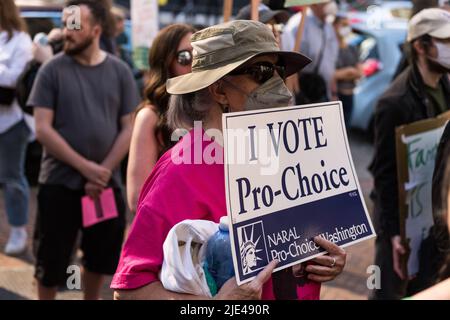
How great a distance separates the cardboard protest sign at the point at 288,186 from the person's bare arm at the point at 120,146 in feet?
7.49

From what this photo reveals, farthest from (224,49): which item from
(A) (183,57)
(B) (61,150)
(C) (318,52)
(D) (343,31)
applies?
(D) (343,31)

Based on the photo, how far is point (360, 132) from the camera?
36.7 ft

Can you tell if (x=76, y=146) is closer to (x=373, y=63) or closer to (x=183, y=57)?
(x=183, y=57)

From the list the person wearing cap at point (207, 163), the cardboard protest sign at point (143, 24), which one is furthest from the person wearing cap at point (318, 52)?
the person wearing cap at point (207, 163)

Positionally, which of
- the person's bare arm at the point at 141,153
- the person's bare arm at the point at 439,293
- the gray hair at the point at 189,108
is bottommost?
the person's bare arm at the point at 141,153

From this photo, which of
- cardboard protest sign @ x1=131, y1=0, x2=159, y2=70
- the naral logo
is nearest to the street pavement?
cardboard protest sign @ x1=131, y1=0, x2=159, y2=70

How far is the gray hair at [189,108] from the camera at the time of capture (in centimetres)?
245

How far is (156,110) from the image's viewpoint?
3.49 meters

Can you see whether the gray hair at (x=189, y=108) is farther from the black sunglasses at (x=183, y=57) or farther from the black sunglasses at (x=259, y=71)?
the black sunglasses at (x=183, y=57)

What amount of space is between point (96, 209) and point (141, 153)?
114cm

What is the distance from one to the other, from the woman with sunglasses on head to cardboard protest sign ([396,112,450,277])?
1.14 meters

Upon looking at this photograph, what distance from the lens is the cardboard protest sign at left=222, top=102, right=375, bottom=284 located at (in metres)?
2.15

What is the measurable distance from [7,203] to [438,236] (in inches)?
149

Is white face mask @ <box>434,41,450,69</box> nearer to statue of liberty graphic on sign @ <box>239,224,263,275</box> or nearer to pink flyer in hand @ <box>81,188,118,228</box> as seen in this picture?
pink flyer in hand @ <box>81,188,118,228</box>
